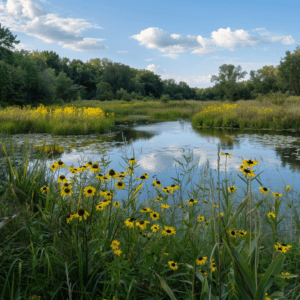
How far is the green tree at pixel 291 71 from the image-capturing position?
31.1m

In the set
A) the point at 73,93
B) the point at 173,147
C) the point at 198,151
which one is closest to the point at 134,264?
the point at 198,151

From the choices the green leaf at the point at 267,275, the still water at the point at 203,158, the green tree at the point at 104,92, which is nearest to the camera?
the green leaf at the point at 267,275

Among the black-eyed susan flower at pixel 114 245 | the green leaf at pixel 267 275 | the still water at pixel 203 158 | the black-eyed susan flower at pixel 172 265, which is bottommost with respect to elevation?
the still water at pixel 203 158

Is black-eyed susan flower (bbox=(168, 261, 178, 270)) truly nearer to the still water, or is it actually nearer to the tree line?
the still water

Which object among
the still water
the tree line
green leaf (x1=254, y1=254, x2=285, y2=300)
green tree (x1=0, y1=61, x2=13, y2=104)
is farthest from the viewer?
the tree line

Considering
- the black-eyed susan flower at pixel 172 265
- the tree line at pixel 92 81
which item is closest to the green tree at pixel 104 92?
the tree line at pixel 92 81

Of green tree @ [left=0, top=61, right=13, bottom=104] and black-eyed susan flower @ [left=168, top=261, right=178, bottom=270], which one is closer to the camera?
black-eyed susan flower @ [left=168, top=261, right=178, bottom=270]

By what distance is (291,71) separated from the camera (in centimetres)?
3147

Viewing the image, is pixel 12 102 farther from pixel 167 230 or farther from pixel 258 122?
pixel 167 230

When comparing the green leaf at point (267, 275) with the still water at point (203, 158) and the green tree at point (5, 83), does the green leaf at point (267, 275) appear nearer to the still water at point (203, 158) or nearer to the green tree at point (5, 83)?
the still water at point (203, 158)

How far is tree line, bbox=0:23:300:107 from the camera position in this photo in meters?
18.1

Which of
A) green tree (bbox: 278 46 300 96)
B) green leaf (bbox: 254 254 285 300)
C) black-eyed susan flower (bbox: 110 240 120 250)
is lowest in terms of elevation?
black-eyed susan flower (bbox: 110 240 120 250)

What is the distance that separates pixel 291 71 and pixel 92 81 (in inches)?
1145

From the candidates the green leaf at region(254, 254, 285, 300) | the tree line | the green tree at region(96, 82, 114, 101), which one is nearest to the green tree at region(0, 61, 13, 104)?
the tree line
